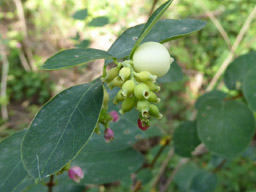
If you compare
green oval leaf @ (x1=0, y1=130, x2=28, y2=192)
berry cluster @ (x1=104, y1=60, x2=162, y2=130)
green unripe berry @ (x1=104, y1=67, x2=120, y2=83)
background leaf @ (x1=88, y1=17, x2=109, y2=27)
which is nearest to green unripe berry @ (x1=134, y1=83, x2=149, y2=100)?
berry cluster @ (x1=104, y1=60, x2=162, y2=130)

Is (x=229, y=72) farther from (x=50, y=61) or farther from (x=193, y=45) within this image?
(x=193, y=45)

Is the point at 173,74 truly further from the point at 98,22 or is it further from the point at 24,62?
the point at 24,62

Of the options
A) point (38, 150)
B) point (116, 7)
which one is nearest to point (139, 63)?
point (38, 150)

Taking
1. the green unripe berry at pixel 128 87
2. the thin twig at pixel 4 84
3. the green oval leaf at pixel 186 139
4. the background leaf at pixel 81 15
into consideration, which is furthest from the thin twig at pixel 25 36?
the green unripe berry at pixel 128 87

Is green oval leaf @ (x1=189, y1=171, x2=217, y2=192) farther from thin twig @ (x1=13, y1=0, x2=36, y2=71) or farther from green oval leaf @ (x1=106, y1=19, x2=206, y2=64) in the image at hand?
thin twig @ (x1=13, y1=0, x2=36, y2=71)

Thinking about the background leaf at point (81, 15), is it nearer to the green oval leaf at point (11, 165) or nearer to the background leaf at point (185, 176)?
the green oval leaf at point (11, 165)

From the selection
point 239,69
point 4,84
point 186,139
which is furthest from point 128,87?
point 4,84
